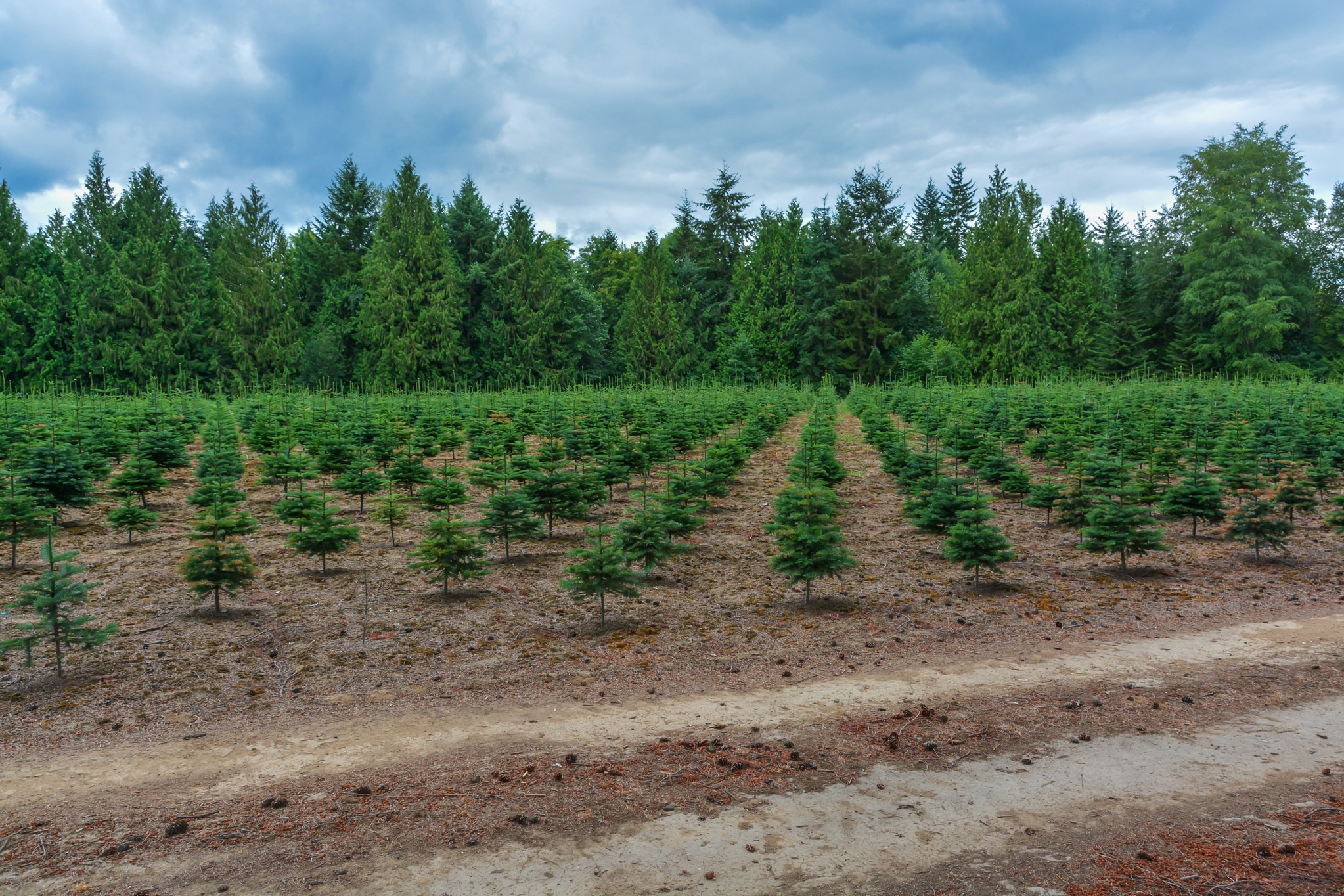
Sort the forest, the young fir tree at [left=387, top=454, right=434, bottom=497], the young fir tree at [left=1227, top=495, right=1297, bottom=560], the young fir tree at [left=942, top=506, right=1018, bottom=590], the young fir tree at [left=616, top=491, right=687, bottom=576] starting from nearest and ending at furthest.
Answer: the young fir tree at [left=616, top=491, right=687, bottom=576]
the young fir tree at [left=942, top=506, right=1018, bottom=590]
the young fir tree at [left=1227, top=495, right=1297, bottom=560]
the young fir tree at [left=387, top=454, right=434, bottom=497]
the forest

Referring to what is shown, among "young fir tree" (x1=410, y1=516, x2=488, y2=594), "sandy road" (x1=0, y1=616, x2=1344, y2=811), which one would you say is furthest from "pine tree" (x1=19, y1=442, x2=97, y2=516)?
"sandy road" (x1=0, y1=616, x2=1344, y2=811)

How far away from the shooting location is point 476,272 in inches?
1821

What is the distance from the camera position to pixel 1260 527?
10.4 metres

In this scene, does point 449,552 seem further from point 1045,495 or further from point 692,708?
point 1045,495

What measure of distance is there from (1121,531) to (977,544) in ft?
7.62

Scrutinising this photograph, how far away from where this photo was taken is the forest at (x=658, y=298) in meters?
42.2

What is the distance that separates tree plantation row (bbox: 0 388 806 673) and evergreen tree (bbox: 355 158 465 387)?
18284 mm

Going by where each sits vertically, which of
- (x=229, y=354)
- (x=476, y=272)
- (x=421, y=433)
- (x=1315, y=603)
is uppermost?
(x=476, y=272)

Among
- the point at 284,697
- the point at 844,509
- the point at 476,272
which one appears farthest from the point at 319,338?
the point at 284,697

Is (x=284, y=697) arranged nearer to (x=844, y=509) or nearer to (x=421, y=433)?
(x=844, y=509)

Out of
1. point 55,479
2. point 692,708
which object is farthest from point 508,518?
point 55,479

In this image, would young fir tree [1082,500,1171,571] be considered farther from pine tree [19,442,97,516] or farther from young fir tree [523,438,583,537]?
pine tree [19,442,97,516]

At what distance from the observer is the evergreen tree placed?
139ft

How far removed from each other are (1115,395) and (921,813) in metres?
23.2
